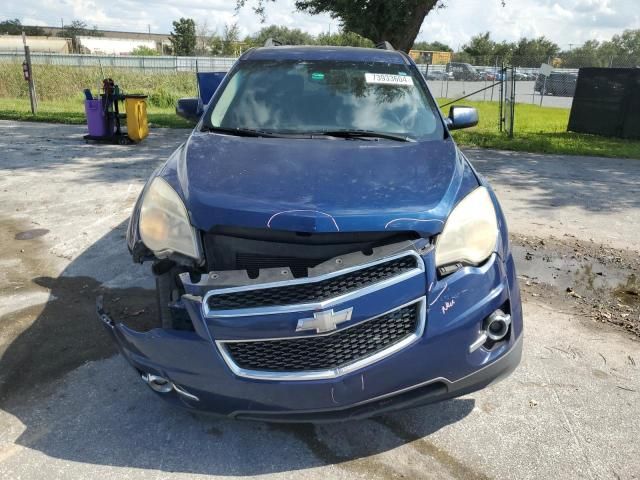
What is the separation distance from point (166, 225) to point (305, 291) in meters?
0.75

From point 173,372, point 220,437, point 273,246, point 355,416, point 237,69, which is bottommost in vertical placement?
point 220,437

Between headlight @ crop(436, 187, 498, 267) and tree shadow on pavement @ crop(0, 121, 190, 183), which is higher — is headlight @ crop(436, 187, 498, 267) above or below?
above

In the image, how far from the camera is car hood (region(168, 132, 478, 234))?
88.2 inches

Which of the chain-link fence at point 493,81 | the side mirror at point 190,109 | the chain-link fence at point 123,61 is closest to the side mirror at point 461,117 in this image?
the side mirror at point 190,109

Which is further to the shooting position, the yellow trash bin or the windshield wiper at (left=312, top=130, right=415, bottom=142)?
the yellow trash bin

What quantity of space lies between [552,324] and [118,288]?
325 centimetres

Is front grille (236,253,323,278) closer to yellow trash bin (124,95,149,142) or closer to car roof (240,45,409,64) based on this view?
car roof (240,45,409,64)

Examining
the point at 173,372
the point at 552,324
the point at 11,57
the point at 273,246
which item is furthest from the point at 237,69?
the point at 11,57

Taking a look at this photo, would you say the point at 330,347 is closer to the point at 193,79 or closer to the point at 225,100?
the point at 225,100

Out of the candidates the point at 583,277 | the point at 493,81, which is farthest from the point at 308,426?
the point at 493,81

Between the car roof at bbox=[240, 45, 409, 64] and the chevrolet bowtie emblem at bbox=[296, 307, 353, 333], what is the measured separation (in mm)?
2695

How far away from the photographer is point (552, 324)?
12.5 feet

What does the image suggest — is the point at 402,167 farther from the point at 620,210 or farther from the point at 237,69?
the point at 620,210

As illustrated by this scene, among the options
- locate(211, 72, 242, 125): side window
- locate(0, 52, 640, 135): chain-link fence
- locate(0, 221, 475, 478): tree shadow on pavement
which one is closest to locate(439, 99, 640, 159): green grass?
locate(0, 52, 640, 135): chain-link fence
